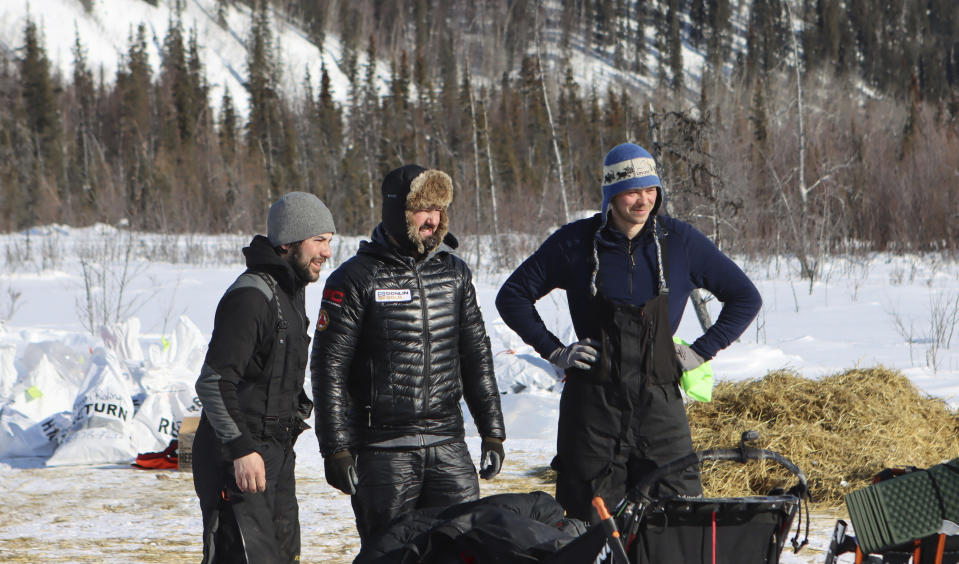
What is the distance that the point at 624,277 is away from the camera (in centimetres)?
312

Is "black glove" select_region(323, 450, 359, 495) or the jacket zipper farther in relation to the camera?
the jacket zipper

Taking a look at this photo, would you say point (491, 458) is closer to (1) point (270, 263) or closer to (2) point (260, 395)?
(2) point (260, 395)

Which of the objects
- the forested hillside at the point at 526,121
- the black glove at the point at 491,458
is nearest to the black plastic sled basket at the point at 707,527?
the black glove at the point at 491,458

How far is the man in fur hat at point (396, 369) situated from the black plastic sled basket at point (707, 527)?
3.10ft

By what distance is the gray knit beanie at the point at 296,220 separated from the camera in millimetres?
3080

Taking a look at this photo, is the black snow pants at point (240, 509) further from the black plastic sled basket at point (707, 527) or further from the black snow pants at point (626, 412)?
the black plastic sled basket at point (707, 527)

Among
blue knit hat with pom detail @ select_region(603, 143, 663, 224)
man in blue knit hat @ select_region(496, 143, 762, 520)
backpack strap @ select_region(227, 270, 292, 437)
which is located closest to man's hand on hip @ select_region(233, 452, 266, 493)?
backpack strap @ select_region(227, 270, 292, 437)

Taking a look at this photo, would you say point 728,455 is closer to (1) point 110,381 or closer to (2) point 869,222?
(1) point 110,381

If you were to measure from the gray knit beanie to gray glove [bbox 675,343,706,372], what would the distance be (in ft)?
3.97

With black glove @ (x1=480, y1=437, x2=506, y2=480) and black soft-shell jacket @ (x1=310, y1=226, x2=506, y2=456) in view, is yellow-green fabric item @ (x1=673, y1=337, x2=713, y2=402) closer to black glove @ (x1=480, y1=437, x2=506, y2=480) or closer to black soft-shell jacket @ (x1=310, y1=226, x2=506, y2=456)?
black glove @ (x1=480, y1=437, x2=506, y2=480)

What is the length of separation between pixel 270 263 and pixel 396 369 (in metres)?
0.52

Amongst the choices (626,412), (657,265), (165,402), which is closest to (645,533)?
(626,412)

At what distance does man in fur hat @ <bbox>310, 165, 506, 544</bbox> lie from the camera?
9.89ft

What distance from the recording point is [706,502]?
2.19 metres
